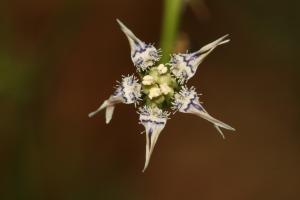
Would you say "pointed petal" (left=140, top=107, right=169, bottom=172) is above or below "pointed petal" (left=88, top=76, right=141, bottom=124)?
below

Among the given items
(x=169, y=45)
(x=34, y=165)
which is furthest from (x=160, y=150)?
(x=169, y=45)

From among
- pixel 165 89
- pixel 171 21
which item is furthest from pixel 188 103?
pixel 171 21

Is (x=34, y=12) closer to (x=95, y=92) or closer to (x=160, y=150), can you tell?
(x=95, y=92)

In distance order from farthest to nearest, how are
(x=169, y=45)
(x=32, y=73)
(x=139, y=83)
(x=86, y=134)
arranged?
(x=86, y=134) → (x=32, y=73) → (x=169, y=45) → (x=139, y=83)

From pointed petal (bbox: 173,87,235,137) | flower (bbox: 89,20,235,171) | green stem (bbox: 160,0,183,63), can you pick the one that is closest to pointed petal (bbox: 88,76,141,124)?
flower (bbox: 89,20,235,171)

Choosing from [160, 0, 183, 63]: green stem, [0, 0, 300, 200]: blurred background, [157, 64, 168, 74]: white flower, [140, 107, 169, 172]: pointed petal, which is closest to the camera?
[140, 107, 169, 172]: pointed petal

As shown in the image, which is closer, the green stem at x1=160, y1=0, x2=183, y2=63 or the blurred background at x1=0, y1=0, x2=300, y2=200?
the green stem at x1=160, y1=0, x2=183, y2=63

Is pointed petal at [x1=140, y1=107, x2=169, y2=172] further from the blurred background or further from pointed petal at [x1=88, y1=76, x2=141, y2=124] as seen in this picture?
the blurred background

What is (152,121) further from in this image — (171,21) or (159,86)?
(171,21)

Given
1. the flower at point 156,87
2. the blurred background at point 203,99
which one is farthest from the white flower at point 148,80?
the blurred background at point 203,99
